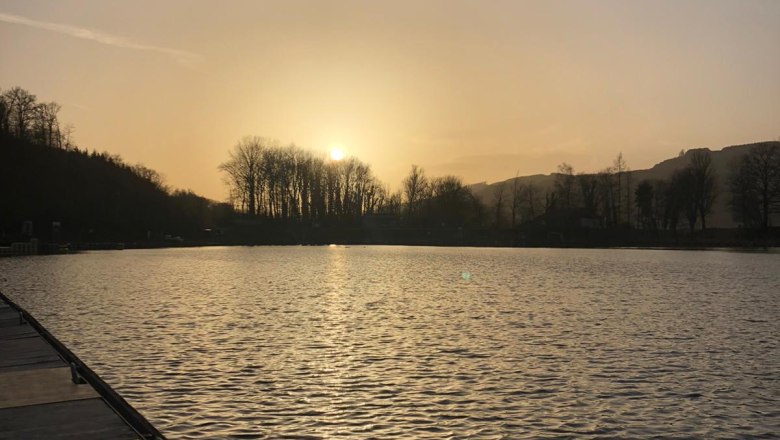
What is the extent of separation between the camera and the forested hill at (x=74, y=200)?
Answer: 101 meters

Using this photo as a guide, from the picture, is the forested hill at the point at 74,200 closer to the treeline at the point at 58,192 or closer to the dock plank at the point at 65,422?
the treeline at the point at 58,192

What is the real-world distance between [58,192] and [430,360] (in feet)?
356

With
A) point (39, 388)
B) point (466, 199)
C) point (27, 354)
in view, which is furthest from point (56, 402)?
point (466, 199)

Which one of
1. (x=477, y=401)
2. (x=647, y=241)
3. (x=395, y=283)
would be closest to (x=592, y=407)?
(x=477, y=401)

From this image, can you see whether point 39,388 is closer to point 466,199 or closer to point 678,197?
point 678,197

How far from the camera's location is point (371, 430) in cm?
1295

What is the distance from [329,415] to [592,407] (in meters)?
5.54

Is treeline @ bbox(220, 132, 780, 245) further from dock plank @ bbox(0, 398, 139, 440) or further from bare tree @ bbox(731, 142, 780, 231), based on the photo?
dock plank @ bbox(0, 398, 139, 440)

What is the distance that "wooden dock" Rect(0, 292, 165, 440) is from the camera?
11.0m

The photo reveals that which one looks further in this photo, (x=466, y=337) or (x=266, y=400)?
(x=466, y=337)

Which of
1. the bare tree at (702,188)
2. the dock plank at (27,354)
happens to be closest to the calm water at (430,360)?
the dock plank at (27,354)

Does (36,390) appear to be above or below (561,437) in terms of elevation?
above

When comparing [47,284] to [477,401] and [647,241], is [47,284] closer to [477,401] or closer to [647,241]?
[477,401]

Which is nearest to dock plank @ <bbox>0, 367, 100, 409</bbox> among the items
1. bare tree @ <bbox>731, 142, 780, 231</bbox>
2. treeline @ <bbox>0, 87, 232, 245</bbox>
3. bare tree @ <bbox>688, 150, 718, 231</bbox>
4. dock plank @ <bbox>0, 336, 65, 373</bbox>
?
dock plank @ <bbox>0, 336, 65, 373</bbox>
